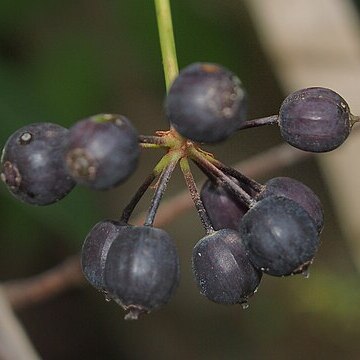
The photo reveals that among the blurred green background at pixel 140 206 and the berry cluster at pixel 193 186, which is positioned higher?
the berry cluster at pixel 193 186

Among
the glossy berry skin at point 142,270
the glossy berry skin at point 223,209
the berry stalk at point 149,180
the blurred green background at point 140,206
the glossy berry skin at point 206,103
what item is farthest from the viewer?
the blurred green background at point 140,206

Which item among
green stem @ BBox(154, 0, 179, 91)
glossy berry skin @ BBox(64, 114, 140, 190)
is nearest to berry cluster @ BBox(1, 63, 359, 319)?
glossy berry skin @ BBox(64, 114, 140, 190)

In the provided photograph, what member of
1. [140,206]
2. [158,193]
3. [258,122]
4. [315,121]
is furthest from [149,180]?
[140,206]

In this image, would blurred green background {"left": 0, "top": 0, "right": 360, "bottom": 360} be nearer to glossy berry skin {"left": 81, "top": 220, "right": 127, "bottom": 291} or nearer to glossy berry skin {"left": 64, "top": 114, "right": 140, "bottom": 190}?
glossy berry skin {"left": 81, "top": 220, "right": 127, "bottom": 291}

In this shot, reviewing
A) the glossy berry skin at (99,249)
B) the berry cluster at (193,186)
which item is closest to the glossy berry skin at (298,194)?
the berry cluster at (193,186)

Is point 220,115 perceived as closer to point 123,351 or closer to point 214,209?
point 214,209

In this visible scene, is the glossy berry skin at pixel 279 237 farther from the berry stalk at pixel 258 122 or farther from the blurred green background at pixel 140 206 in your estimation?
the blurred green background at pixel 140 206

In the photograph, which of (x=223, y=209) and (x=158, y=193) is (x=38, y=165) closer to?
(x=158, y=193)
